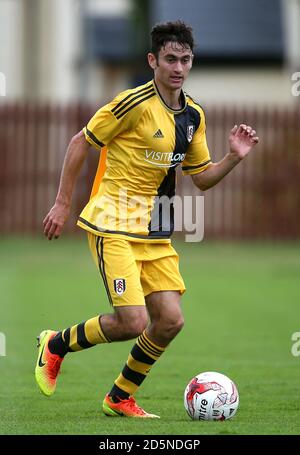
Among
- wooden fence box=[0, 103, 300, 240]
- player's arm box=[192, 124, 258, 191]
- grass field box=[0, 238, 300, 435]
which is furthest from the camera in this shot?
wooden fence box=[0, 103, 300, 240]

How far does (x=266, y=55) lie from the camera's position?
32.5 metres

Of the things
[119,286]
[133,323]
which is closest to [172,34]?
[119,286]

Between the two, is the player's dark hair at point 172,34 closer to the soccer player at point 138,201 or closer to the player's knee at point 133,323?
the soccer player at point 138,201

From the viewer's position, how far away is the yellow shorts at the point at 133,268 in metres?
8.23

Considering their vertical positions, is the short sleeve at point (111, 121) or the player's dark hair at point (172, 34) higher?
the player's dark hair at point (172, 34)

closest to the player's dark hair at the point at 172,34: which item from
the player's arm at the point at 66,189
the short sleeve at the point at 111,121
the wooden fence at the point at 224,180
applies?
the short sleeve at the point at 111,121

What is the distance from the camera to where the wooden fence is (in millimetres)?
25891

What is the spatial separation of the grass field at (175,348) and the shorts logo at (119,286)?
2.70ft

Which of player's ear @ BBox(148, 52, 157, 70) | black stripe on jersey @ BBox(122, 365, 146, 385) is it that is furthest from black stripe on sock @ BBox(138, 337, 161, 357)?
player's ear @ BBox(148, 52, 157, 70)

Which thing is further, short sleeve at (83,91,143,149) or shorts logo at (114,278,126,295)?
short sleeve at (83,91,143,149)

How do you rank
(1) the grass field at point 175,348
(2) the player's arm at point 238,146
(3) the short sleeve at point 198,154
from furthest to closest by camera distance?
(3) the short sleeve at point 198,154 → (2) the player's arm at point 238,146 → (1) the grass field at point 175,348

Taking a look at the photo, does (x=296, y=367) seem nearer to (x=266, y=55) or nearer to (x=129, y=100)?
(x=129, y=100)

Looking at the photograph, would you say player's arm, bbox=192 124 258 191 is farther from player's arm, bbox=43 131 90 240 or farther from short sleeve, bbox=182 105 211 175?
player's arm, bbox=43 131 90 240
